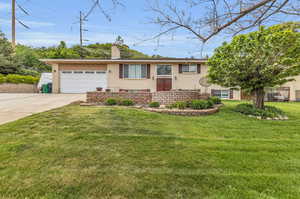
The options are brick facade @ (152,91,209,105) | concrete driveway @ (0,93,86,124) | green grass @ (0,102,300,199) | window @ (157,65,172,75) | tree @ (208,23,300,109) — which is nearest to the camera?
green grass @ (0,102,300,199)

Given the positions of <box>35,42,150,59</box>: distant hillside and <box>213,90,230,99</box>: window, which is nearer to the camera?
<box>213,90,230,99</box>: window

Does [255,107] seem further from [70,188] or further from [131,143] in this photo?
[70,188]

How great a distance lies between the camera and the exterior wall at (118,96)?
8109 mm

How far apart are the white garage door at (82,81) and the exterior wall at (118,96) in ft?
21.1

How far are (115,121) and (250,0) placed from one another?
425 cm

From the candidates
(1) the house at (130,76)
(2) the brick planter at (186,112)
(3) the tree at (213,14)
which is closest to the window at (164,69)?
(1) the house at (130,76)

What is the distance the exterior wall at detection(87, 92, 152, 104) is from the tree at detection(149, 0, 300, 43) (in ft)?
17.3

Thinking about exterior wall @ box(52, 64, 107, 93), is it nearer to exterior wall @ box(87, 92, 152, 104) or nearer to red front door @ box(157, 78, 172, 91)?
red front door @ box(157, 78, 172, 91)

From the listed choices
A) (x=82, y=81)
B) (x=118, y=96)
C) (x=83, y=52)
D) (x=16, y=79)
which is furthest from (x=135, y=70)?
(x=83, y=52)

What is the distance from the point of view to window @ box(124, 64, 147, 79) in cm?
1420

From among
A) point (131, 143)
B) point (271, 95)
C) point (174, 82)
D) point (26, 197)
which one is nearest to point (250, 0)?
point (131, 143)

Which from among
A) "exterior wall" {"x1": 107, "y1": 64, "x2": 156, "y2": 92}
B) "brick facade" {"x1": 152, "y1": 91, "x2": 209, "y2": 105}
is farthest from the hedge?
"brick facade" {"x1": 152, "y1": 91, "x2": 209, "y2": 105}

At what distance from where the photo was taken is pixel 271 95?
13617 mm

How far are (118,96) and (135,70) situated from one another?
21.3 feet
